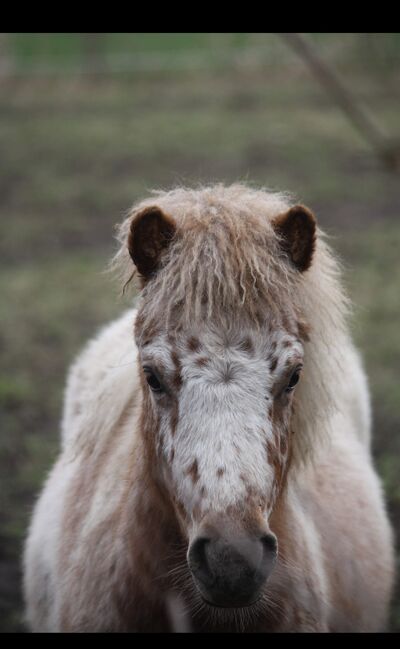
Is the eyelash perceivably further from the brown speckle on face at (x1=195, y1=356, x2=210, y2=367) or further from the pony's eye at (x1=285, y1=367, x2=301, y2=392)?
the brown speckle on face at (x1=195, y1=356, x2=210, y2=367)

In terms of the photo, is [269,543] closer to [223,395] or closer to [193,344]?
[223,395]

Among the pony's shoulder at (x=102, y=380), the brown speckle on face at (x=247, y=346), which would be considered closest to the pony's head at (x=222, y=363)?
the brown speckle on face at (x=247, y=346)

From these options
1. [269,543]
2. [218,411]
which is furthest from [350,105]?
[269,543]

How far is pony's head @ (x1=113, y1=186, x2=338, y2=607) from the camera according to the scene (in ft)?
7.32

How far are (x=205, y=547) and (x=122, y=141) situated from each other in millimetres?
12291

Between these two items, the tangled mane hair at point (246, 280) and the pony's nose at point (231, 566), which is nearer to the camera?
the pony's nose at point (231, 566)

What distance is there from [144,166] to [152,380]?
10479 mm

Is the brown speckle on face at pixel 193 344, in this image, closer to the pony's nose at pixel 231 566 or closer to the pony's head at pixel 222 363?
the pony's head at pixel 222 363

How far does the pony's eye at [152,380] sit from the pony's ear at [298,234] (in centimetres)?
60

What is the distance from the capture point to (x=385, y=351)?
23.4 ft

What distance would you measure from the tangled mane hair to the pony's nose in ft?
2.16

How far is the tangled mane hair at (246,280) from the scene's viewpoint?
2512 mm

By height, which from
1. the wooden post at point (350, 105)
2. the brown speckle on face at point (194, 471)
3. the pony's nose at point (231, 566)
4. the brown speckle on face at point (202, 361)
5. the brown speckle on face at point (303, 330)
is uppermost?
the wooden post at point (350, 105)
